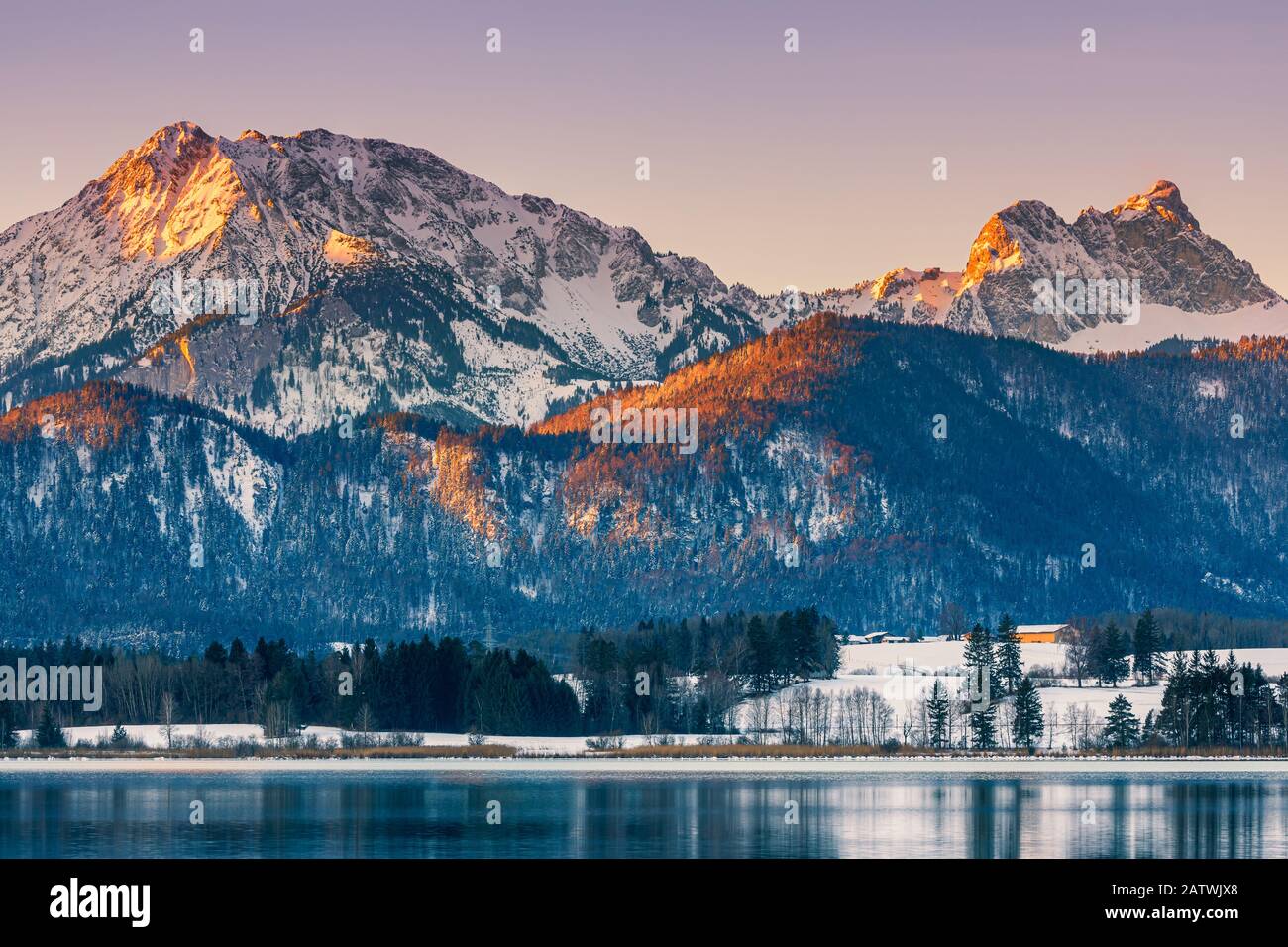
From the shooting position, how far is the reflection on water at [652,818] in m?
123

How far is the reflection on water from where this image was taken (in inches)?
4845

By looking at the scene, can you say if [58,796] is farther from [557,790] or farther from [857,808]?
[857,808]

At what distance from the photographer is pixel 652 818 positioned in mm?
143875

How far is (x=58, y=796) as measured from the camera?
557 ft
